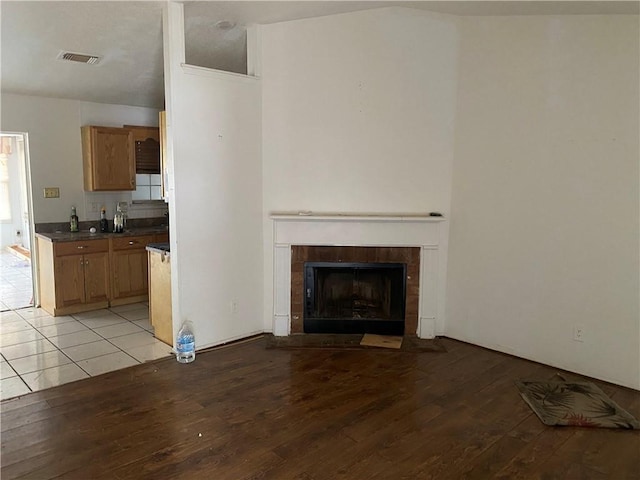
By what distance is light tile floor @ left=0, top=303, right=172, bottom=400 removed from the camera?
332cm

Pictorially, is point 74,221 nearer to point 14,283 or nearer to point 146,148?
point 146,148

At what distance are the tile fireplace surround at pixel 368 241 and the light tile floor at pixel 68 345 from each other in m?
1.09

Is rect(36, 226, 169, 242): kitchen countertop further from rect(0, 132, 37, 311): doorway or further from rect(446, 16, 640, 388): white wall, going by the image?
rect(446, 16, 640, 388): white wall

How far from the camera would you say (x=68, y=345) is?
3.95 meters

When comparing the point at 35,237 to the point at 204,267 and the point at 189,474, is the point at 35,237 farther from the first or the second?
the point at 189,474

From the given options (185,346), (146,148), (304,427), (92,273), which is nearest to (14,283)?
(92,273)

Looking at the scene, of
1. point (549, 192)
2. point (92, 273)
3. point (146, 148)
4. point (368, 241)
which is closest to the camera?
point (549, 192)

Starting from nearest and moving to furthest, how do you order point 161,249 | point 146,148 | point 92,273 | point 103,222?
point 161,249 < point 92,273 < point 103,222 < point 146,148

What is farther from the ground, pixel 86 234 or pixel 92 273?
pixel 86 234

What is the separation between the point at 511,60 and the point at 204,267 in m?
2.96

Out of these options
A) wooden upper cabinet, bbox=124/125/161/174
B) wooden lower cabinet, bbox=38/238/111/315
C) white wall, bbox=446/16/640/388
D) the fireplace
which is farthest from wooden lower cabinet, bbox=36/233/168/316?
white wall, bbox=446/16/640/388

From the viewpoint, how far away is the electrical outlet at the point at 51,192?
201 inches

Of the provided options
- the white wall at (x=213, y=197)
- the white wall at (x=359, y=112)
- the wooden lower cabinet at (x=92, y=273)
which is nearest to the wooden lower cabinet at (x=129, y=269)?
the wooden lower cabinet at (x=92, y=273)

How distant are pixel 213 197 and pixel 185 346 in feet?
3.97
